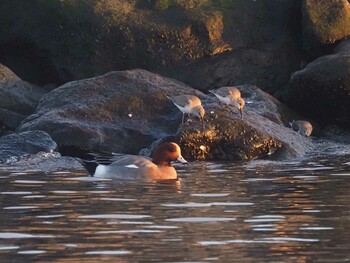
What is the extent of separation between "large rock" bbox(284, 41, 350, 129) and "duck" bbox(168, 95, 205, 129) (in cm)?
343

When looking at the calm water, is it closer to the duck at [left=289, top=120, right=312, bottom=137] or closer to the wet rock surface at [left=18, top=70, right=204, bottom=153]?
the wet rock surface at [left=18, top=70, right=204, bottom=153]

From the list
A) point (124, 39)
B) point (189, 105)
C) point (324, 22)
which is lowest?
point (189, 105)

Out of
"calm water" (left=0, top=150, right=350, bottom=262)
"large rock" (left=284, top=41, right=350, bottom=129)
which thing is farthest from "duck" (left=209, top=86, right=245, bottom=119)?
"calm water" (left=0, top=150, right=350, bottom=262)

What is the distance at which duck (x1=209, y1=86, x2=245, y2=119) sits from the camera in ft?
55.8

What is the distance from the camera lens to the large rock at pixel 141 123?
637 inches

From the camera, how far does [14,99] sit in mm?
18938

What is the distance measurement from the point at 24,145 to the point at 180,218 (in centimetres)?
645

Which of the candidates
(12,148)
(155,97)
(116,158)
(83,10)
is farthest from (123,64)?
(116,158)

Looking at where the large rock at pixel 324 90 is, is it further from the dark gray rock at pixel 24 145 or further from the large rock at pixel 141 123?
the dark gray rock at pixel 24 145

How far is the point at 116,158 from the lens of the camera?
44.2 feet

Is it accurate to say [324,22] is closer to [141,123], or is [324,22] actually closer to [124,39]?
[124,39]

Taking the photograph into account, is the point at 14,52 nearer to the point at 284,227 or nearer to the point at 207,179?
the point at 207,179

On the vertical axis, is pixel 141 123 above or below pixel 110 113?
below

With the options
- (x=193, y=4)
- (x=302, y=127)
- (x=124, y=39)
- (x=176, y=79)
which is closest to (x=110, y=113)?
(x=302, y=127)
